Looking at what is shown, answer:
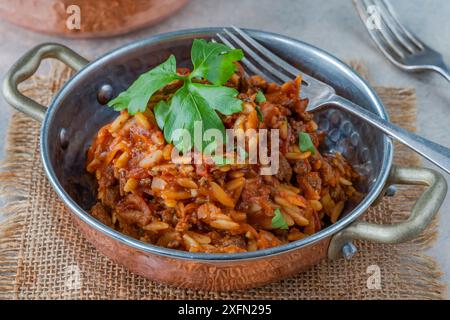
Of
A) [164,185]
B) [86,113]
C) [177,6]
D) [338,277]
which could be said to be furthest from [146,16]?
[338,277]

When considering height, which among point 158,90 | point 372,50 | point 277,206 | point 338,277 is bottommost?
point 338,277

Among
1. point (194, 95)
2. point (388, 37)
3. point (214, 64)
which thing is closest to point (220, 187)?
point (194, 95)

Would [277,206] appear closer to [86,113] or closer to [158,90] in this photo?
[158,90]

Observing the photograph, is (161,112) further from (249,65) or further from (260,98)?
(249,65)

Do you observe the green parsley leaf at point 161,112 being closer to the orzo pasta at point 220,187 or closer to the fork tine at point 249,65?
the orzo pasta at point 220,187

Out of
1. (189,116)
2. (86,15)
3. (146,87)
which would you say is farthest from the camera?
(86,15)

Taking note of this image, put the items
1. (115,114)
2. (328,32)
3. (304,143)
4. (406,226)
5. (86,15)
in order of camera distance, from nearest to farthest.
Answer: (406,226), (304,143), (115,114), (86,15), (328,32)

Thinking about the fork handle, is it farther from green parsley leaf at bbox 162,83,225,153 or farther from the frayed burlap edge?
the frayed burlap edge
